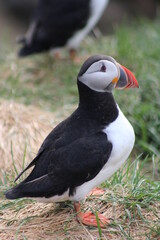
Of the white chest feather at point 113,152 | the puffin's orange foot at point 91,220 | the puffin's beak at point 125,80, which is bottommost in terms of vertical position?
the puffin's orange foot at point 91,220

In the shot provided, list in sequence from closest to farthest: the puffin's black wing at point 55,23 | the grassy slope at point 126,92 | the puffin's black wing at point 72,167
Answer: the puffin's black wing at point 72,167 < the grassy slope at point 126,92 < the puffin's black wing at point 55,23

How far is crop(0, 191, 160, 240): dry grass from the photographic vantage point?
11.0 ft

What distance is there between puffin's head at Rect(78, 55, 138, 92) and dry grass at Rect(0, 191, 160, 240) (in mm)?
863

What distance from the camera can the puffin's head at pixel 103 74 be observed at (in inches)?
127

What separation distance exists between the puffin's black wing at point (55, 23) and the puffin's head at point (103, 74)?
3.48 meters

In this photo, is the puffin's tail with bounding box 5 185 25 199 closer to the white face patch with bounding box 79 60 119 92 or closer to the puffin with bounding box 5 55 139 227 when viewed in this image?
the puffin with bounding box 5 55 139 227

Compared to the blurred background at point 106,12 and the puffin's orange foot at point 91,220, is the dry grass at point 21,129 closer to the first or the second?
the puffin's orange foot at point 91,220

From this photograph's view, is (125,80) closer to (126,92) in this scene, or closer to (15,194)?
(15,194)

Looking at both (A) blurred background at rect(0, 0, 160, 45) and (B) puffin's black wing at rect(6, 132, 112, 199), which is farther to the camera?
(A) blurred background at rect(0, 0, 160, 45)

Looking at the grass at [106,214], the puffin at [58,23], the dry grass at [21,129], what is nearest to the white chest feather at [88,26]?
the puffin at [58,23]

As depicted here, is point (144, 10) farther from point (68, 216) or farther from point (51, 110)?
point (68, 216)

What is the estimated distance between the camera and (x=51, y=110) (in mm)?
5723

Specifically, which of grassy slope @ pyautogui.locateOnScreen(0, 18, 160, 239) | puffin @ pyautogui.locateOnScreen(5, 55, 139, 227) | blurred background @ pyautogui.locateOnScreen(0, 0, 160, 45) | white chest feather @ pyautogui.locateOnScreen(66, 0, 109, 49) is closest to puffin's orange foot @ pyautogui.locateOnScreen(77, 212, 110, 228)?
puffin @ pyautogui.locateOnScreen(5, 55, 139, 227)

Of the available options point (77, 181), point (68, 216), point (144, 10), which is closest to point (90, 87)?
point (77, 181)
